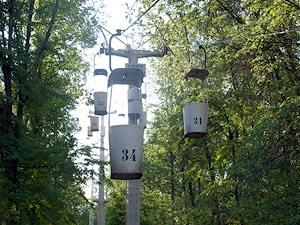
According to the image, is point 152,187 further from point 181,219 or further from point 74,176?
point 74,176

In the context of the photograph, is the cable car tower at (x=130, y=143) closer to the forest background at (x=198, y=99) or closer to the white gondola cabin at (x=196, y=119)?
the white gondola cabin at (x=196, y=119)

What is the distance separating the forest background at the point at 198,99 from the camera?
8438 mm

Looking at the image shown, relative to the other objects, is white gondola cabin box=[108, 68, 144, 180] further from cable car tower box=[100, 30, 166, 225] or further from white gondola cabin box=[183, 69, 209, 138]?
white gondola cabin box=[183, 69, 209, 138]

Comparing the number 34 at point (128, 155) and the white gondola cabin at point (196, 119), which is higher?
the white gondola cabin at point (196, 119)

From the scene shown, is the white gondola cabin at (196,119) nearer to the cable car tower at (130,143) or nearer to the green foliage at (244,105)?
the cable car tower at (130,143)

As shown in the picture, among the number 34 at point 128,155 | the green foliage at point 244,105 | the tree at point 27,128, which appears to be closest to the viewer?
the number 34 at point 128,155

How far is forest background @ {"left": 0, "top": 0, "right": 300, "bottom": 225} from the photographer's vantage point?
8.44 m

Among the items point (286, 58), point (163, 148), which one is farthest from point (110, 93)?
point (163, 148)

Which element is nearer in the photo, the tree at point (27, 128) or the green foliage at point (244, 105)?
the green foliage at point (244, 105)

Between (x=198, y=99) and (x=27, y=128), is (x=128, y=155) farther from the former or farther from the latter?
Answer: (x=198, y=99)

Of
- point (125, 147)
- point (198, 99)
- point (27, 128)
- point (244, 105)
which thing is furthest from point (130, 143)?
point (244, 105)

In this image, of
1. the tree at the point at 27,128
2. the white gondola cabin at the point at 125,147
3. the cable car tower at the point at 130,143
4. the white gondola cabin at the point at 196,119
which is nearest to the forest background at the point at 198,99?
the tree at the point at 27,128

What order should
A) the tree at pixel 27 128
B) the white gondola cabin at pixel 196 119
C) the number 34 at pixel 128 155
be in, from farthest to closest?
the tree at pixel 27 128, the white gondola cabin at pixel 196 119, the number 34 at pixel 128 155

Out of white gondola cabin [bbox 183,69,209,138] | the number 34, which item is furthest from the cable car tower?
white gondola cabin [bbox 183,69,209,138]
